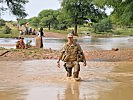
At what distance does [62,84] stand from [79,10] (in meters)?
62.3

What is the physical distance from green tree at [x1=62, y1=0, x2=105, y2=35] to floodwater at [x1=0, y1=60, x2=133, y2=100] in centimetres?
5462

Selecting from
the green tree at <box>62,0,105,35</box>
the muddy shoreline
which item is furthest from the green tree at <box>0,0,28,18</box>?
the green tree at <box>62,0,105,35</box>

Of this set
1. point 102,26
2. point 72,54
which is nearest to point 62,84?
point 72,54

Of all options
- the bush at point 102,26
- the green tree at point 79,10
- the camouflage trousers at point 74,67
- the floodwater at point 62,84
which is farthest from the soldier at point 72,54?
the bush at point 102,26

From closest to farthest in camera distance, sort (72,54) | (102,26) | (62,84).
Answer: (62,84), (72,54), (102,26)

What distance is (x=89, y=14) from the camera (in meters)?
75.5

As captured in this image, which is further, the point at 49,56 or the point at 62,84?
the point at 49,56

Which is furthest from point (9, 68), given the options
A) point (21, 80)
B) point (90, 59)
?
point (90, 59)

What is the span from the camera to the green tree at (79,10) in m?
71.0

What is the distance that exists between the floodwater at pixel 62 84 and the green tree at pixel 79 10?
5462 cm

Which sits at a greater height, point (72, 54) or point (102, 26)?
point (72, 54)

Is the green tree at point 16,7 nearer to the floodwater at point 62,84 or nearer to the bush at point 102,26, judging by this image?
the floodwater at point 62,84

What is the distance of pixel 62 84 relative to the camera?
12.0 metres

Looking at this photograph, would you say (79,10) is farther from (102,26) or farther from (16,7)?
(16,7)
